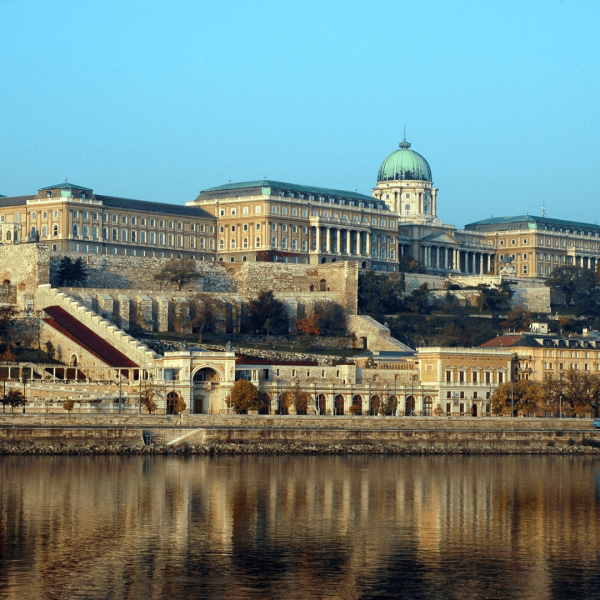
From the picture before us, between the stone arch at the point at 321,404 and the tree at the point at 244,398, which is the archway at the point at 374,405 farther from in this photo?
the tree at the point at 244,398

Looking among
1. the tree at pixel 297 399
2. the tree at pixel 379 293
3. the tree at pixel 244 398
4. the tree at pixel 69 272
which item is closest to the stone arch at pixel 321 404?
the tree at pixel 297 399

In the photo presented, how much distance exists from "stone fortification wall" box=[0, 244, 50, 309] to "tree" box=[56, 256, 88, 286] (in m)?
1.80

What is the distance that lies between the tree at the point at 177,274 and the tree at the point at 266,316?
8229mm

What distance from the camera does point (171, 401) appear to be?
9688 centimetres

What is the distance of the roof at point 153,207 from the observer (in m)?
141

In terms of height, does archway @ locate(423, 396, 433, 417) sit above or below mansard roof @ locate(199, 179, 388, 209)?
below

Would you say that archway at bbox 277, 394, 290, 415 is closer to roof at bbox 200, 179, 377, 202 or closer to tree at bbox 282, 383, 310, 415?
tree at bbox 282, 383, 310, 415

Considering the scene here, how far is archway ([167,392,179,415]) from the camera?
316 feet

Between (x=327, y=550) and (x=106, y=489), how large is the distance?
16.3 metres

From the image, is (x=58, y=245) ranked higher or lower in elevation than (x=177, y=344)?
higher

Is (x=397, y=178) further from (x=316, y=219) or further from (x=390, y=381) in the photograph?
(x=390, y=381)

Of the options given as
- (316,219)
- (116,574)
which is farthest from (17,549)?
(316,219)

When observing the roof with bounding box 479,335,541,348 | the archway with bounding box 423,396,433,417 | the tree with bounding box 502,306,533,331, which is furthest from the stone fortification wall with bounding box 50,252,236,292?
the archway with bounding box 423,396,433,417

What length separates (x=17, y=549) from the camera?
165 feet
